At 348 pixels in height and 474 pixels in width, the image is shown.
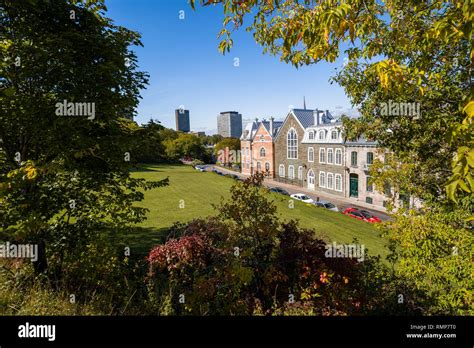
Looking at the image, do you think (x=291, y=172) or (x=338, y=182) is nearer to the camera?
(x=338, y=182)

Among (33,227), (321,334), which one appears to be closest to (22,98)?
(33,227)

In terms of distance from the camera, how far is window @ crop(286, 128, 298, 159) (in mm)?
48266

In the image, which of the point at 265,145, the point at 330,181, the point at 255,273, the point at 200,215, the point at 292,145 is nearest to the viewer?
the point at 255,273

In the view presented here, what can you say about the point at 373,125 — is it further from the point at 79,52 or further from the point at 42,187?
the point at 42,187

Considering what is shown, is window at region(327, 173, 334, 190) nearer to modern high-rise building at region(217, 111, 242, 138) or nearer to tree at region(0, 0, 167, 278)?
tree at region(0, 0, 167, 278)

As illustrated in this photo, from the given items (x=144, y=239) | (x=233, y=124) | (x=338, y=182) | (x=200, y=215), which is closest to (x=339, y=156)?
(x=338, y=182)

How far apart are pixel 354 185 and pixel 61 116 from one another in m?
37.7

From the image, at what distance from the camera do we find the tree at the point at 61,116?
6.32m

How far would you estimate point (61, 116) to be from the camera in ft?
21.9

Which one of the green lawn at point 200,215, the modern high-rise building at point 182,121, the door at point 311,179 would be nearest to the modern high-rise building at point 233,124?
the modern high-rise building at point 182,121

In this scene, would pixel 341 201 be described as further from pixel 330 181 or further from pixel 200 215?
pixel 200 215

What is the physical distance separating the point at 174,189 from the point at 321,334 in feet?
93.6

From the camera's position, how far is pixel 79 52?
22.8ft

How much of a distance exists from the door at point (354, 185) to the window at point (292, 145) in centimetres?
1228
